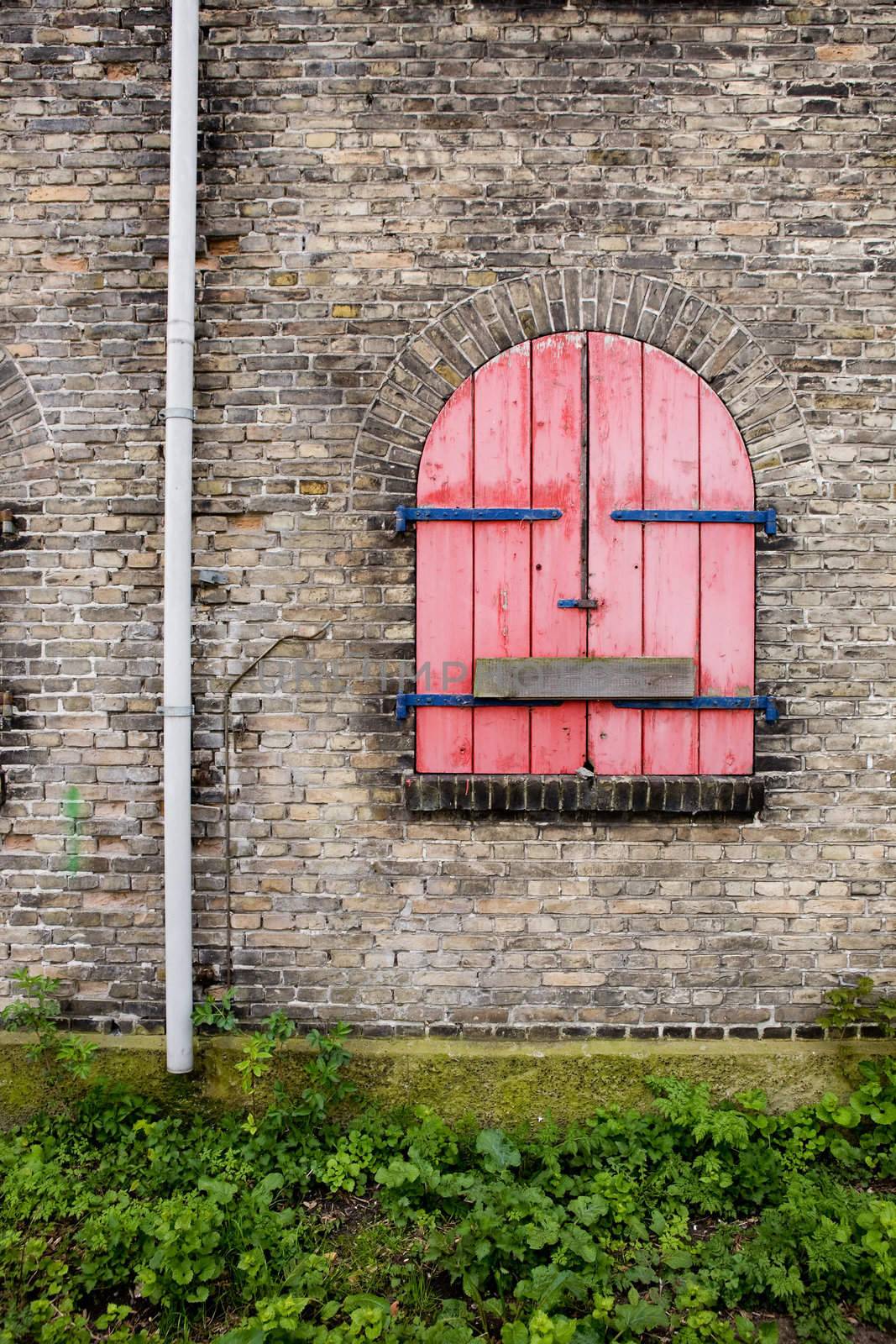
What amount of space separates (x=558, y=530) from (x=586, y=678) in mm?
621

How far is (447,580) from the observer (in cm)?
326

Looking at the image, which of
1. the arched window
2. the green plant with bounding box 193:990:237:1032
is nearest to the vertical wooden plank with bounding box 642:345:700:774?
the arched window

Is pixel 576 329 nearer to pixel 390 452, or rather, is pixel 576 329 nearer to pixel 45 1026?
pixel 390 452

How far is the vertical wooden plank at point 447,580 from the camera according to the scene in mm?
3254

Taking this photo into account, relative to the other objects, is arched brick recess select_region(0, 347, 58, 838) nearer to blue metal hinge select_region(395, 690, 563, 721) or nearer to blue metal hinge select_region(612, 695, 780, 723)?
blue metal hinge select_region(395, 690, 563, 721)

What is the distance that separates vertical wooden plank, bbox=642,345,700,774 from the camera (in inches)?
128

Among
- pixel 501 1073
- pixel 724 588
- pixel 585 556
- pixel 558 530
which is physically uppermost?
pixel 558 530

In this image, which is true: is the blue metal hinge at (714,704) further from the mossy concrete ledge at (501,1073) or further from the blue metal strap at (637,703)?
the mossy concrete ledge at (501,1073)

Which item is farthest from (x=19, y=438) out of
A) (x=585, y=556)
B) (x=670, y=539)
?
(x=670, y=539)

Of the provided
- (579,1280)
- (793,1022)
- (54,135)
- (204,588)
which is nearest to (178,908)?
(204,588)

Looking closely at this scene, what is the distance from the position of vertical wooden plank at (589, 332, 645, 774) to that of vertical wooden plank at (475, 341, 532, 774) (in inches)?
10.8

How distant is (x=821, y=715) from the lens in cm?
329

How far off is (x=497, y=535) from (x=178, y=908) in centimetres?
198

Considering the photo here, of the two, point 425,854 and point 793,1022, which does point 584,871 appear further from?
point 793,1022
